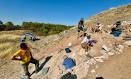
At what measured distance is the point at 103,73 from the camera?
16766mm

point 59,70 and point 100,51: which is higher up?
point 100,51

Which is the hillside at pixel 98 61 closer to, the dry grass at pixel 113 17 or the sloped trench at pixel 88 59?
the sloped trench at pixel 88 59

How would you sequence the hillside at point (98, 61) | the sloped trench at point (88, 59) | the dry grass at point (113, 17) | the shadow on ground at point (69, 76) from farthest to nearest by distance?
the dry grass at point (113, 17), the sloped trench at point (88, 59), the shadow on ground at point (69, 76), the hillside at point (98, 61)

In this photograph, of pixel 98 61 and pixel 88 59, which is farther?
pixel 88 59

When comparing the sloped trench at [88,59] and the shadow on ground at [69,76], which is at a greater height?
the sloped trench at [88,59]

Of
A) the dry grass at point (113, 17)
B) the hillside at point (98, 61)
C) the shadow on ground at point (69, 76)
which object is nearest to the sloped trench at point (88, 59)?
Answer: the hillside at point (98, 61)

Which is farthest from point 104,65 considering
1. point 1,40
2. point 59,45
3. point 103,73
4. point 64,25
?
point 64,25

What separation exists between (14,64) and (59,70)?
887cm

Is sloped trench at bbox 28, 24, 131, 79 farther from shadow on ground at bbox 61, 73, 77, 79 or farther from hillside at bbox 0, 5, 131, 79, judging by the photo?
shadow on ground at bbox 61, 73, 77, 79

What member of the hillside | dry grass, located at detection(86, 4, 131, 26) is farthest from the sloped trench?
dry grass, located at detection(86, 4, 131, 26)

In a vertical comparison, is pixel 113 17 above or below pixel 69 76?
above

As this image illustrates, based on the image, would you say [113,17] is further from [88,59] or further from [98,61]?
[98,61]

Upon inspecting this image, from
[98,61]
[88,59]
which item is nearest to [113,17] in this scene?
[88,59]

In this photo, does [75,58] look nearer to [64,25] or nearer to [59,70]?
[59,70]
